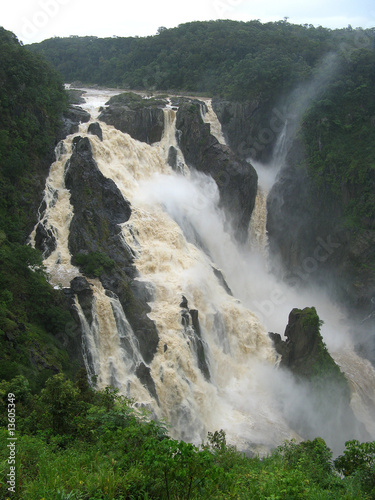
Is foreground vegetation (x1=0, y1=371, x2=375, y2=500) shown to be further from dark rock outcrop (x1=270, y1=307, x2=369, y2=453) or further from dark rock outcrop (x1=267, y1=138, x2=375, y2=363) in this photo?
dark rock outcrop (x1=267, y1=138, x2=375, y2=363)

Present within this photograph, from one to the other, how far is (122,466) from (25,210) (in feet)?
71.4

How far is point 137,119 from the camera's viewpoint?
37375 millimetres

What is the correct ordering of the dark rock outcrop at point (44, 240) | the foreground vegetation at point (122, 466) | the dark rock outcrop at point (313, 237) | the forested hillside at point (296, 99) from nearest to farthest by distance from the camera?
the foreground vegetation at point (122, 466), the dark rock outcrop at point (44, 240), the dark rock outcrop at point (313, 237), the forested hillside at point (296, 99)

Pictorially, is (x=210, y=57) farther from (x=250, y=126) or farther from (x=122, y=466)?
(x=122, y=466)

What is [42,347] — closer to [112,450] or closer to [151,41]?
[112,450]

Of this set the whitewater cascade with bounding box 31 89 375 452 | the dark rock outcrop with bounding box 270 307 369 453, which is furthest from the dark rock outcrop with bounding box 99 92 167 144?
the dark rock outcrop with bounding box 270 307 369 453

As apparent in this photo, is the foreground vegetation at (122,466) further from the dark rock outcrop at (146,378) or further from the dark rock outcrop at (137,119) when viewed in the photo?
the dark rock outcrop at (137,119)

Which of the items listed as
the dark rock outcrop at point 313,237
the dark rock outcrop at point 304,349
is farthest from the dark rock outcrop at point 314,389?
the dark rock outcrop at point 313,237

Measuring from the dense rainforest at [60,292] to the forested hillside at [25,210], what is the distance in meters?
0.07

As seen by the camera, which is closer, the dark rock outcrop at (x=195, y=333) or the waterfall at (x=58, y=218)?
the dark rock outcrop at (x=195, y=333)

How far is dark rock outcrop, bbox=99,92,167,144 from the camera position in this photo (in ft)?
120

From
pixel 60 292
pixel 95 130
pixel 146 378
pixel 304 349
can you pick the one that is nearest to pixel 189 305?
pixel 146 378

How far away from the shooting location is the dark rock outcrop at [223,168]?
37.6 m

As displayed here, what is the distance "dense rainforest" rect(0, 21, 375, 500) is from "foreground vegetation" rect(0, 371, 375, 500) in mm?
33
